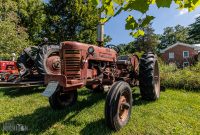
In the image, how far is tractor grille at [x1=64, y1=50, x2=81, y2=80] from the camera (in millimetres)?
4672

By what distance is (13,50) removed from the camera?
19.2 metres

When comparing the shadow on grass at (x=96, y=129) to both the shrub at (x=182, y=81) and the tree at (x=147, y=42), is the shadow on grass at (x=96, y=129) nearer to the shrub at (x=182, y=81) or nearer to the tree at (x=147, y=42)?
the shrub at (x=182, y=81)

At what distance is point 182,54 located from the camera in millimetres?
42875

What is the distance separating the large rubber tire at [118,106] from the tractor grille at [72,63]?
2.62 feet

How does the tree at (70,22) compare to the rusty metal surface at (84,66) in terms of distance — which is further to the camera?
the tree at (70,22)

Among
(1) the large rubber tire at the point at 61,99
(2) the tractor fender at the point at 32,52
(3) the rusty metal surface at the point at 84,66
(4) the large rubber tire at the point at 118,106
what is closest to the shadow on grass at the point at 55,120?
(1) the large rubber tire at the point at 61,99

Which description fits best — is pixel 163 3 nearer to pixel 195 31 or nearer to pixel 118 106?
pixel 118 106

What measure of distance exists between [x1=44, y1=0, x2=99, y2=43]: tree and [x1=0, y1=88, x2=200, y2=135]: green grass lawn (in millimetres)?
20988

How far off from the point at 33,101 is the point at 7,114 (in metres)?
1.27

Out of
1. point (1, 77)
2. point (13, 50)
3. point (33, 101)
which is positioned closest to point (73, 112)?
point (33, 101)

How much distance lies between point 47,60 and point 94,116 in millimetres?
3338

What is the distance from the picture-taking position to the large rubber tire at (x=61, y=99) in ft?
18.1

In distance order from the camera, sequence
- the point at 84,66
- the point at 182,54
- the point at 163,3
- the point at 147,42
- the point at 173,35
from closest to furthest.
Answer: the point at 163,3
the point at 84,66
the point at 182,54
the point at 147,42
the point at 173,35

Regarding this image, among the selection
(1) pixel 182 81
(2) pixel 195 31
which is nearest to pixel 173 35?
(2) pixel 195 31
